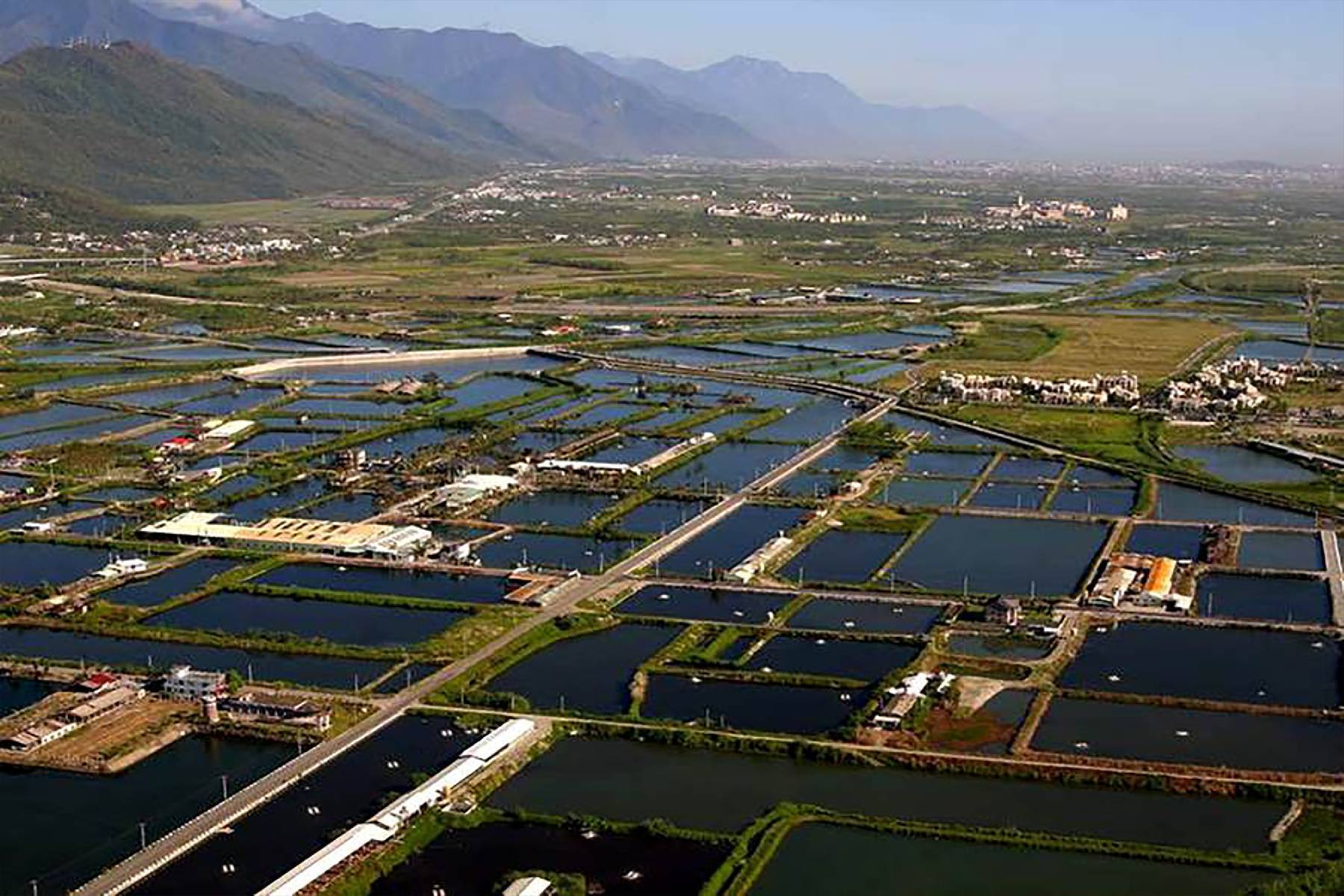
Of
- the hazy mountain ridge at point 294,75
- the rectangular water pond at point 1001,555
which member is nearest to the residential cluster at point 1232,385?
the rectangular water pond at point 1001,555


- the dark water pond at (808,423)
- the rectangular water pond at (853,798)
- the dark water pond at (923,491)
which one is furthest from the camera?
the dark water pond at (808,423)

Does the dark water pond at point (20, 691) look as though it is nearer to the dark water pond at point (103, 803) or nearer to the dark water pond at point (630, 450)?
the dark water pond at point (103, 803)

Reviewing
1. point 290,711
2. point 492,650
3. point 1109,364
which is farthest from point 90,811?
point 1109,364

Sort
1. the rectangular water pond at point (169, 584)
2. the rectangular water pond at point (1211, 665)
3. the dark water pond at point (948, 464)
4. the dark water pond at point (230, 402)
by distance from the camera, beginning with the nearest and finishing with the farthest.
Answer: the rectangular water pond at point (1211, 665) → the rectangular water pond at point (169, 584) → the dark water pond at point (948, 464) → the dark water pond at point (230, 402)

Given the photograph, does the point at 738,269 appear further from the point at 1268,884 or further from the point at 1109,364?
the point at 1268,884

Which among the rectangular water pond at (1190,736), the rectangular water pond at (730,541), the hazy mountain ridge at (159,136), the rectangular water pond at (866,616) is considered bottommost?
the rectangular water pond at (1190,736)

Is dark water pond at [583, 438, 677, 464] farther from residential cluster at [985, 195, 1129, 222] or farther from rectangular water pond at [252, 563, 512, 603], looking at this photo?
residential cluster at [985, 195, 1129, 222]

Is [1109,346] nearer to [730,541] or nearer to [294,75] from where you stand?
[730,541]

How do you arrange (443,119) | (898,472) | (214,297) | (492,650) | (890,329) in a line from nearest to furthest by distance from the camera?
(492,650) → (898,472) → (890,329) → (214,297) → (443,119)
